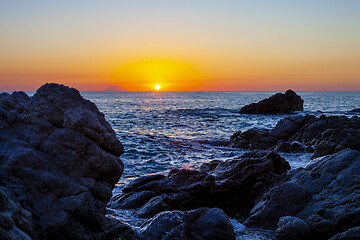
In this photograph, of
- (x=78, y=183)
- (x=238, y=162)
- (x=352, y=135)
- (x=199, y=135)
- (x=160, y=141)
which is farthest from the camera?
(x=199, y=135)

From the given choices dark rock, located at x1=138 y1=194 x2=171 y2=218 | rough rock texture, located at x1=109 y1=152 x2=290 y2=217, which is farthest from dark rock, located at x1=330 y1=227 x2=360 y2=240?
dark rock, located at x1=138 y1=194 x2=171 y2=218

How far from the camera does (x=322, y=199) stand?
360 inches

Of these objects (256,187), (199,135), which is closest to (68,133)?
(256,187)

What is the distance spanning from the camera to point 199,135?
3294 centimetres

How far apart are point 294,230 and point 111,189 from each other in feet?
17.2

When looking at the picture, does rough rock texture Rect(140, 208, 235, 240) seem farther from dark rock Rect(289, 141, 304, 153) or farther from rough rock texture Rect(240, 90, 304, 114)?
rough rock texture Rect(240, 90, 304, 114)

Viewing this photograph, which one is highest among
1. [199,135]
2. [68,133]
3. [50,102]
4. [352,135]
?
[50,102]

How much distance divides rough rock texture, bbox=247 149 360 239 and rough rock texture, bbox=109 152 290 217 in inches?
61.5

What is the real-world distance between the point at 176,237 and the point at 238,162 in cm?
713

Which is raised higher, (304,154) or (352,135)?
(352,135)

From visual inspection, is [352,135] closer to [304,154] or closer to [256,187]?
[304,154]

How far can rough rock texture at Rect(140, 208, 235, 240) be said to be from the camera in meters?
6.98

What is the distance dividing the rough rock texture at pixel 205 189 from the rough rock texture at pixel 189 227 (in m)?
2.28

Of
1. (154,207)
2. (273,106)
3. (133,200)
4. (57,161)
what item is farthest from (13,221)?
(273,106)
